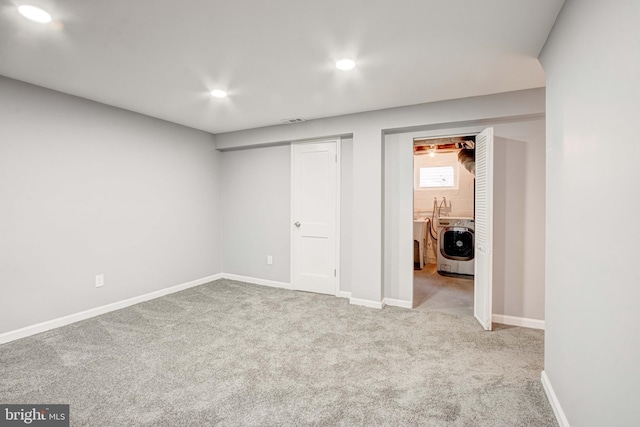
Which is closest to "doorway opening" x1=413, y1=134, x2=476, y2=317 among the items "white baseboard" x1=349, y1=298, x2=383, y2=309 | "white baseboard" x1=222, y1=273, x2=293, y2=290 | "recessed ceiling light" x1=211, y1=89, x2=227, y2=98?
"white baseboard" x1=349, y1=298, x2=383, y2=309

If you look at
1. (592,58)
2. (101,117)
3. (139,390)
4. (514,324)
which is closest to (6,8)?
(101,117)

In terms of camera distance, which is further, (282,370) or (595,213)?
(282,370)

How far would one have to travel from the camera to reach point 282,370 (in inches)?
88.9

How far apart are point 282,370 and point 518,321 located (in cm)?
251

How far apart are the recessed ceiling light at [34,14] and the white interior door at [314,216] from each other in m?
2.84

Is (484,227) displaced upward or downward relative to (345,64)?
downward

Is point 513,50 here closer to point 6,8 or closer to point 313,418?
point 313,418

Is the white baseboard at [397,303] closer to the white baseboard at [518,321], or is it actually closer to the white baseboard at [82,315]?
the white baseboard at [518,321]

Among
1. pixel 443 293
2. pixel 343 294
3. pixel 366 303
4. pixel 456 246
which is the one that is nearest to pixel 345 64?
pixel 366 303

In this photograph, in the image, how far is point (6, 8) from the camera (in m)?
1.71

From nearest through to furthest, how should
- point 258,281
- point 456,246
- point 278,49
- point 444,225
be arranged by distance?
1. point 278,49
2. point 258,281
3. point 456,246
4. point 444,225

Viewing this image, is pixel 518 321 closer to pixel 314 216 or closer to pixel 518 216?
pixel 518 216

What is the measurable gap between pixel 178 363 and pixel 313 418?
1234 mm

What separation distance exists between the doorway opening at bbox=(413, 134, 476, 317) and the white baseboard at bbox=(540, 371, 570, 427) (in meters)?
1.74
